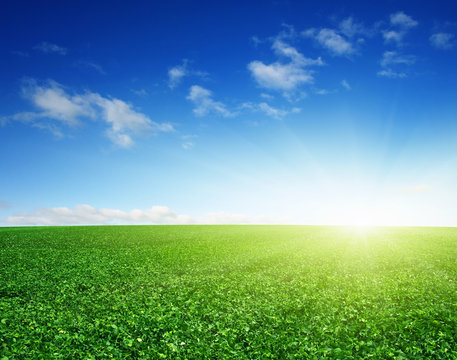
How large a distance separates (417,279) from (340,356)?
1523 cm

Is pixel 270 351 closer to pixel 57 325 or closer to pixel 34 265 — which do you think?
pixel 57 325

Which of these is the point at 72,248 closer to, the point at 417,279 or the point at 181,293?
the point at 181,293

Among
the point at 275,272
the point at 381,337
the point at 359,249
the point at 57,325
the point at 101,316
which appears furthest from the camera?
the point at 359,249

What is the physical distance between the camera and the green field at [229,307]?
12.9 m

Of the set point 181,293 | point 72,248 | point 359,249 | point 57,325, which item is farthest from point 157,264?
point 359,249

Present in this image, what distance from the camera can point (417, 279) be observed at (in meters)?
23.2

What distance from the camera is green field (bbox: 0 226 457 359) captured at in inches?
507

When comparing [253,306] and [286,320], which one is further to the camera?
[253,306]

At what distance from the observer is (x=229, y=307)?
57.1ft

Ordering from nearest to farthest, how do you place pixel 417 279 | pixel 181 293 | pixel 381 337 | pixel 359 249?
pixel 381 337 → pixel 181 293 → pixel 417 279 → pixel 359 249

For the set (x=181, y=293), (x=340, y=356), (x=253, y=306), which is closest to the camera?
(x=340, y=356)

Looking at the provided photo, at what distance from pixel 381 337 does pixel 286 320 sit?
4.58 metres

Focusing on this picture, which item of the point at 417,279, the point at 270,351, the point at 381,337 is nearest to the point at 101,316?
the point at 270,351

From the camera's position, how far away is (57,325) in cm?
1520
